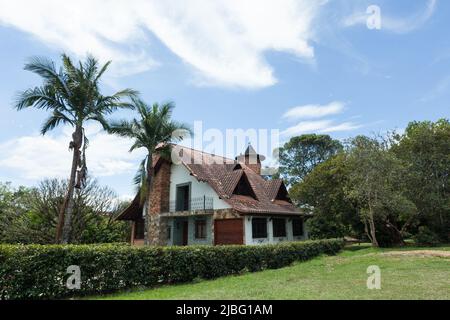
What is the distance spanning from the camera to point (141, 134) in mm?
18031

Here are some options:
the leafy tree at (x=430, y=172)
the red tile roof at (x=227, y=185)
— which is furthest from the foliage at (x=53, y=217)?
the leafy tree at (x=430, y=172)

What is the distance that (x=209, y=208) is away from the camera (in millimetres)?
21031

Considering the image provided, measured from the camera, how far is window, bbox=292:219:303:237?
25.8 m

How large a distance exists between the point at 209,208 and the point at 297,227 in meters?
8.99

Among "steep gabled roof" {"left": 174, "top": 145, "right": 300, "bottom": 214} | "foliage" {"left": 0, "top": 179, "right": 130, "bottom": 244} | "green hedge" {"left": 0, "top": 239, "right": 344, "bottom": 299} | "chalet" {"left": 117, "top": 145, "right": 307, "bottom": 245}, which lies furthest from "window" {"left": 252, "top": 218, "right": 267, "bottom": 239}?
"foliage" {"left": 0, "top": 179, "right": 130, "bottom": 244}

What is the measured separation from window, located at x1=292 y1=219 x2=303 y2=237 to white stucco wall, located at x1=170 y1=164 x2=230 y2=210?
26.6ft

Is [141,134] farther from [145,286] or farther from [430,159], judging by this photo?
[430,159]

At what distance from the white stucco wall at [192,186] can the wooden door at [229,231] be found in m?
1.00

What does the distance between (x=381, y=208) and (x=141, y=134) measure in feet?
48.6

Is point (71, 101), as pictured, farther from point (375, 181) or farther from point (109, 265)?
point (375, 181)

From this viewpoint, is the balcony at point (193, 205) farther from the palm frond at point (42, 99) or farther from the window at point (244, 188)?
the palm frond at point (42, 99)

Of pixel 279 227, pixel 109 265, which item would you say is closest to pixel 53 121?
pixel 109 265
